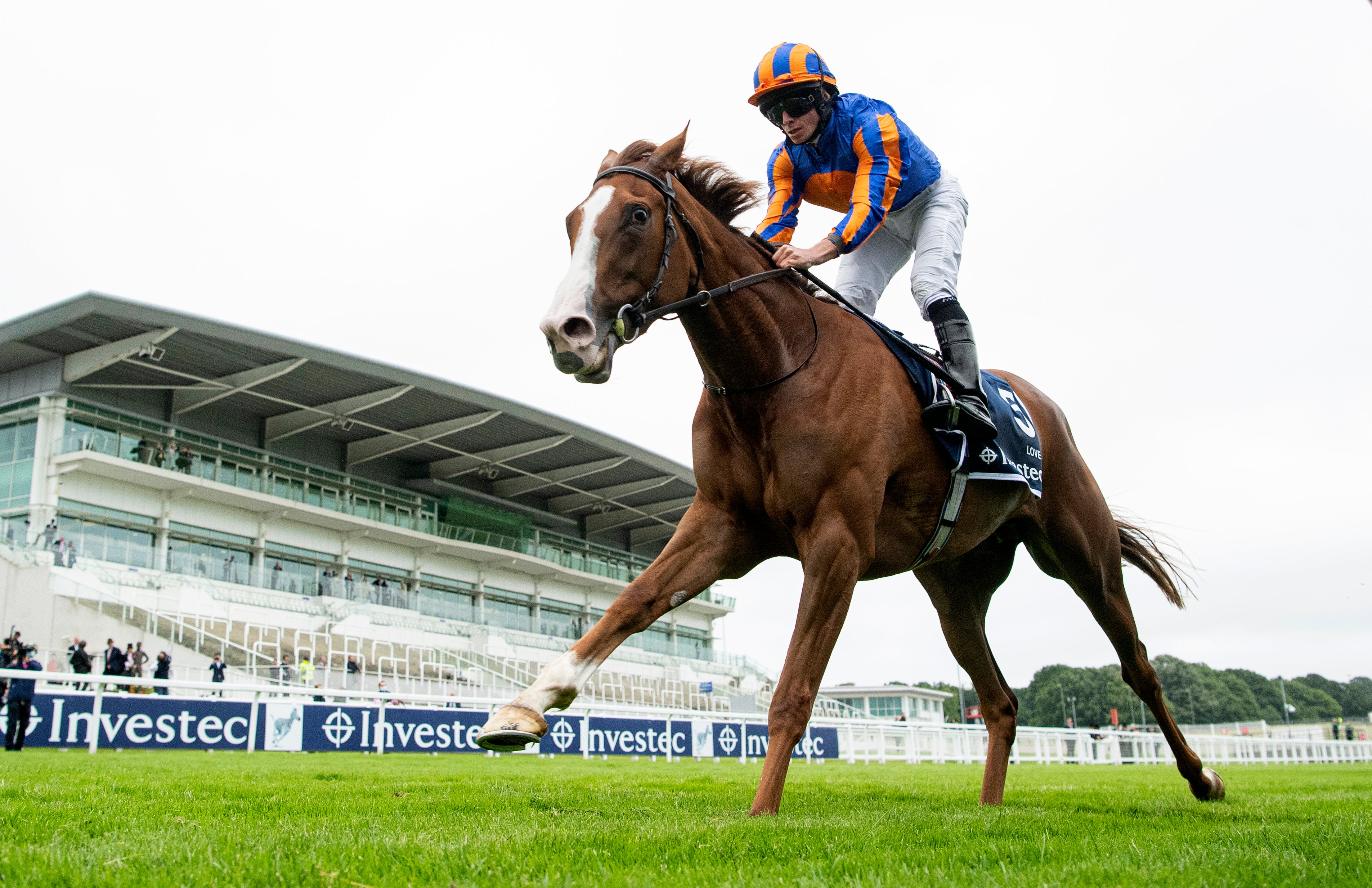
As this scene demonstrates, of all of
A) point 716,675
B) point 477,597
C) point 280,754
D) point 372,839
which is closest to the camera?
point 372,839

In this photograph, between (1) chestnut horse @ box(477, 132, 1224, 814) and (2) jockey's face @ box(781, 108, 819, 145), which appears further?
(2) jockey's face @ box(781, 108, 819, 145)

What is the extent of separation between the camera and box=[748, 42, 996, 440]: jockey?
4.49 meters

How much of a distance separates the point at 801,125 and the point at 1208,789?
4018mm

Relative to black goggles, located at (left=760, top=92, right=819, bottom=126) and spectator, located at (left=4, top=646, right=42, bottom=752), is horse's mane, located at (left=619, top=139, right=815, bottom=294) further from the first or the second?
spectator, located at (left=4, top=646, right=42, bottom=752)

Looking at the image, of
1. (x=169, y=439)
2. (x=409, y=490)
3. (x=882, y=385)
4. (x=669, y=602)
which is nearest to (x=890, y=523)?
(x=882, y=385)

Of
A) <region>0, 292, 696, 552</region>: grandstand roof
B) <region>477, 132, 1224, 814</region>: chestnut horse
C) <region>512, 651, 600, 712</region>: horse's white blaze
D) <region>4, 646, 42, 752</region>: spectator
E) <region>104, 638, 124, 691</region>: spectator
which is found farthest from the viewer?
<region>0, 292, 696, 552</region>: grandstand roof

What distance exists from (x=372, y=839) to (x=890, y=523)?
7.90 feet

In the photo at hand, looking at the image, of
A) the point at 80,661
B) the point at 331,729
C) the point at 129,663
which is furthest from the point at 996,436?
the point at 129,663

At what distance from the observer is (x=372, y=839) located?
8.98 feet

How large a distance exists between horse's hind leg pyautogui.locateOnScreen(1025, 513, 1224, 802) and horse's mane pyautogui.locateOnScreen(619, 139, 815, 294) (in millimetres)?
2086

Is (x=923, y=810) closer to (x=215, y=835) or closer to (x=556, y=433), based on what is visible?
(x=215, y=835)

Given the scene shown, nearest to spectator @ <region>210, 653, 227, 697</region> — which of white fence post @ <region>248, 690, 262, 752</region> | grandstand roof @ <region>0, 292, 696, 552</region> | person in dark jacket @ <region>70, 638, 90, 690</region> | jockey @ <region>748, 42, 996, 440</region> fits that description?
person in dark jacket @ <region>70, 638, 90, 690</region>

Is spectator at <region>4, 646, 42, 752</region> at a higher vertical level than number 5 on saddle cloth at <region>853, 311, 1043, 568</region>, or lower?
lower

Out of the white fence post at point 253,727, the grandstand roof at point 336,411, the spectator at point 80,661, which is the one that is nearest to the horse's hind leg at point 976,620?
the white fence post at point 253,727
